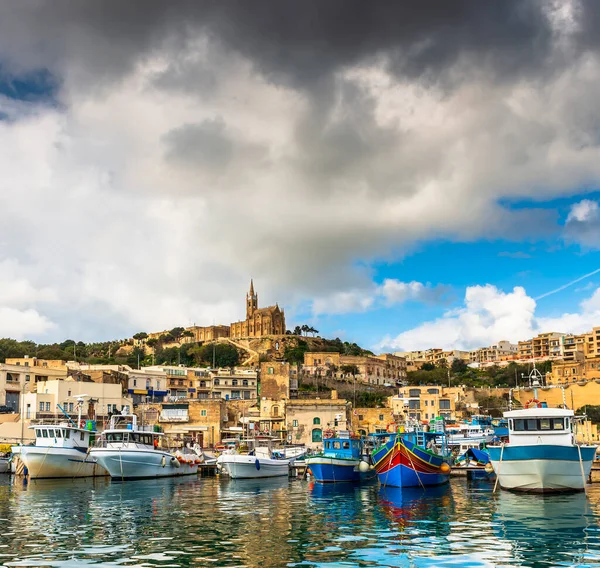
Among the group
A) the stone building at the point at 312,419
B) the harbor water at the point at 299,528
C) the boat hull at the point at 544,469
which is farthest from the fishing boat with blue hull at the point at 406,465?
the stone building at the point at 312,419

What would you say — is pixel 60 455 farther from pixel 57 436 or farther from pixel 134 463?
pixel 134 463

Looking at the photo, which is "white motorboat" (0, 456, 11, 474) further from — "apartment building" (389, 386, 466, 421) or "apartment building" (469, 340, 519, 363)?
"apartment building" (469, 340, 519, 363)

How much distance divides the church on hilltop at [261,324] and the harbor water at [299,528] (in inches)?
4781

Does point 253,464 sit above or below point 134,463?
below

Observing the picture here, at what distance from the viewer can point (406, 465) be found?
33.2 meters

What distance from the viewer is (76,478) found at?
42938 millimetres

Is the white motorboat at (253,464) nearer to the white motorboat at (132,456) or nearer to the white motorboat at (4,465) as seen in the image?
the white motorboat at (132,456)

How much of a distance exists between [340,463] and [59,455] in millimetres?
18102

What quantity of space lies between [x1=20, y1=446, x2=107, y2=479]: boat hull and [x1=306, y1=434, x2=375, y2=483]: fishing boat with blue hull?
1529 cm

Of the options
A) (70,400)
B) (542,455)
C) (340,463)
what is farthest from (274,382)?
(542,455)

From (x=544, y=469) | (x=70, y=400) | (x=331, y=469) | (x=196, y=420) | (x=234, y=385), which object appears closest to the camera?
(x=544, y=469)

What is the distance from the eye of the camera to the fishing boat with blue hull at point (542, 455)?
95.0 feet

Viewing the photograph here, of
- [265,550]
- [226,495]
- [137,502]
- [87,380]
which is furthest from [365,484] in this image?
[87,380]

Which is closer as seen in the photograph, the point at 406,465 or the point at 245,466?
the point at 406,465
